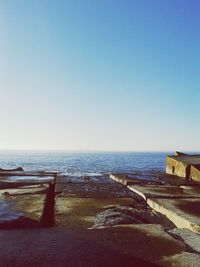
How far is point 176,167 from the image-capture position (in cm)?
2359

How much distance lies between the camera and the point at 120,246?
207 inches

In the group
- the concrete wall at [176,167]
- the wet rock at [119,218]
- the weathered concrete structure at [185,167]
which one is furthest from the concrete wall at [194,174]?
the wet rock at [119,218]

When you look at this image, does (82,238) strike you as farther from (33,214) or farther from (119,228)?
(33,214)

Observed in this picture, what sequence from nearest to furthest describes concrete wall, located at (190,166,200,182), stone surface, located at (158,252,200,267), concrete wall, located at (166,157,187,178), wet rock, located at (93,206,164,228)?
1. stone surface, located at (158,252,200,267)
2. wet rock, located at (93,206,164,228)
3. concrete wall, located at (190,166,200,182)
4. concrete wall, located at (166,157,187,178)

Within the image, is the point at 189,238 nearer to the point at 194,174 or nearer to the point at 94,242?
the point at 94,242

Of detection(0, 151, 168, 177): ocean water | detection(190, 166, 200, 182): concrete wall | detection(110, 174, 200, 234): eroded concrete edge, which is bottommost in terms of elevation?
detection(0, 151, 168, 177): ocean water

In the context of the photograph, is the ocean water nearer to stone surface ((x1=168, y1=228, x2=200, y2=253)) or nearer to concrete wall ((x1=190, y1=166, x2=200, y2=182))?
concrete wall ((x1=190, y1=166, x2=200, y2=182))

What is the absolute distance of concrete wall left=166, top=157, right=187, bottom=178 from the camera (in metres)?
21.6

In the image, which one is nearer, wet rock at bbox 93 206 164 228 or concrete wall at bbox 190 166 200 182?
wet rock at bbox 93 206 164 228

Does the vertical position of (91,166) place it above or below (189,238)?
below

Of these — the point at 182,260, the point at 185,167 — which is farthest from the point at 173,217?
the point at 185,167

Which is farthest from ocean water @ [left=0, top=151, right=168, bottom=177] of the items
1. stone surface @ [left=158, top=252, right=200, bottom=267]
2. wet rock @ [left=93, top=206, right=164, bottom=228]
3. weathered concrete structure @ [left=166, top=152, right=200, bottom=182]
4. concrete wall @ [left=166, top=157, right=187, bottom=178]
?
stone surface @ [left=158, top=252, right=200, bottom=267]

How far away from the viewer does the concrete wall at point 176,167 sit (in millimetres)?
21609

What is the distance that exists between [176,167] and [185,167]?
2467 millimetres
